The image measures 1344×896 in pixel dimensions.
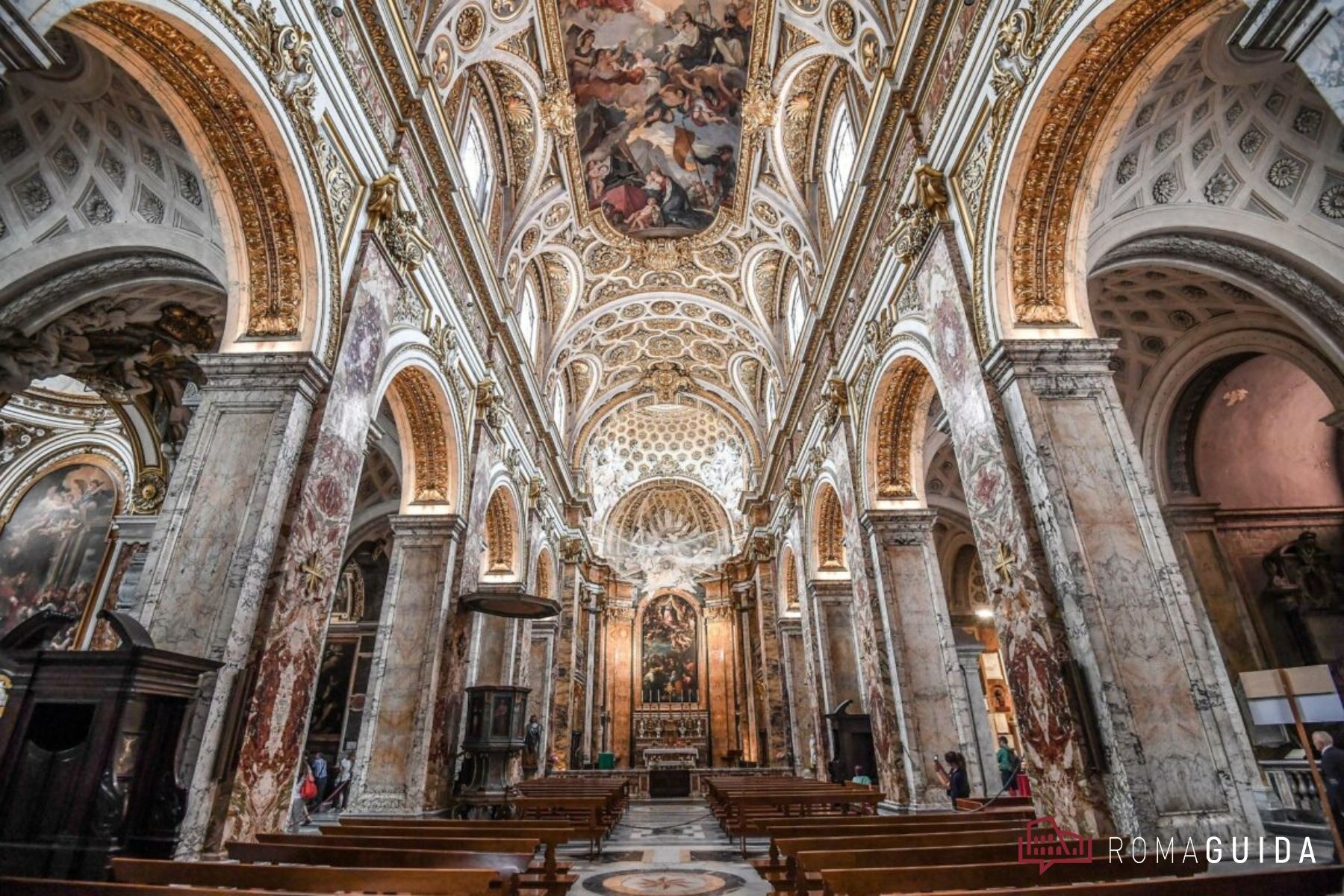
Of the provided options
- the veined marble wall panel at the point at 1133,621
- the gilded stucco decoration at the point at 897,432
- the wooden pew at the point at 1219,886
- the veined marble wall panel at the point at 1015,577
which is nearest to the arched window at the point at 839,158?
the gilded stucco decoration at the point at 897,432

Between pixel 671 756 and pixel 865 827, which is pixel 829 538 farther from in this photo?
pixel 671 756

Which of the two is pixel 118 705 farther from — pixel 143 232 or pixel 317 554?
pixel 143 232

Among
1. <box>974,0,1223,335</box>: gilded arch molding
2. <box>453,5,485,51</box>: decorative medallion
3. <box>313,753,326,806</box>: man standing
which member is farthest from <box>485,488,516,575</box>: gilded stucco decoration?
<box>974,0,1223,335</box>: gilded arch molding

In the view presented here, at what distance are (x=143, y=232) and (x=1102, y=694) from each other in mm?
10917

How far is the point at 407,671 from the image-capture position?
10.0 m

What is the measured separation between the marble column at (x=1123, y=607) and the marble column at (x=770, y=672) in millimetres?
15547

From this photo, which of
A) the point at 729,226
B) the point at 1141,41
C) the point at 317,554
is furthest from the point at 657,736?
the point at 1141,41

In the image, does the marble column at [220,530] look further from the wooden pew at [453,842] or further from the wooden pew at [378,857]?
the wooden pew at [378,857]

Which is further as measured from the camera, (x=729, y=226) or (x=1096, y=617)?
(x=729, y=226)

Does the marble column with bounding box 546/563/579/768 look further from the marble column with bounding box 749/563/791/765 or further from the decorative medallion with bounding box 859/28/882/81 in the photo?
the decorative medallion with bounding box 859/28/882/81

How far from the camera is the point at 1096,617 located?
5.41m

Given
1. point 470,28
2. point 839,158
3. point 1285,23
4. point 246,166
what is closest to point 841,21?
point 839,158

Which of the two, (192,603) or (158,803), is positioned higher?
(192,603)

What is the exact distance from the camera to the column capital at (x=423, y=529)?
10.7 metres
